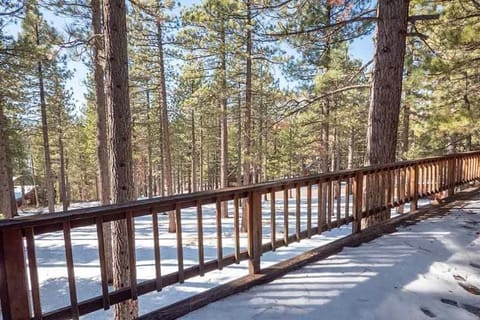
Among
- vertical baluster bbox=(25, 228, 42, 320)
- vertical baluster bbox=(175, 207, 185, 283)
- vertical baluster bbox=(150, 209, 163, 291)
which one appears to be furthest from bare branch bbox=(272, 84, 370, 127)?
vertical baluster bbox=(25, 228, 42, 320)

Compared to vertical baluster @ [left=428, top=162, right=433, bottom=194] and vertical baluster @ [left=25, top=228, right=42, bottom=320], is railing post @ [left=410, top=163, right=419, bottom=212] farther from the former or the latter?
vertical baluster @ [left=25, top=228, right=42, bottom=320]

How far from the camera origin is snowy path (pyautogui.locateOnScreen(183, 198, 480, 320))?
7.21 ft

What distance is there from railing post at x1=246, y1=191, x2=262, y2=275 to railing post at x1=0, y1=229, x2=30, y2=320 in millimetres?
1721

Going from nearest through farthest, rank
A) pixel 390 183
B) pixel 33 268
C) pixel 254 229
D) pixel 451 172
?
pixel 33 268 → pixel 254 229 → pixel 390 183 → pixel 451 172

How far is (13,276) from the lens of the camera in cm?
170

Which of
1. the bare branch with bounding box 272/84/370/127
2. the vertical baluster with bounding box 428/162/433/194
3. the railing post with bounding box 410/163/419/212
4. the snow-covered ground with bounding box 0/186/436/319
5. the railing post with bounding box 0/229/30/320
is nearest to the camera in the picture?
the railing post with bounding box 0/229/30/320

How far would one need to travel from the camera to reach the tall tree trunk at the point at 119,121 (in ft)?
12.0

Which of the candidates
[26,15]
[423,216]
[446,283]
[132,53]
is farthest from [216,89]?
[446,283]

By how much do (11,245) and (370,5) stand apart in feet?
20.0

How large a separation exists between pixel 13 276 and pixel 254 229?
71.4 inches

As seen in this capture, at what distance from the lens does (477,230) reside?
13.3 feet

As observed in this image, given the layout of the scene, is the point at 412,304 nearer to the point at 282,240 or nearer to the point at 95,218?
the point at 282,240

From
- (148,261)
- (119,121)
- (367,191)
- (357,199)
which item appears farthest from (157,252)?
(148,261)

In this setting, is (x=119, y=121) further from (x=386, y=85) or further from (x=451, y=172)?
(x=451, y=172)
